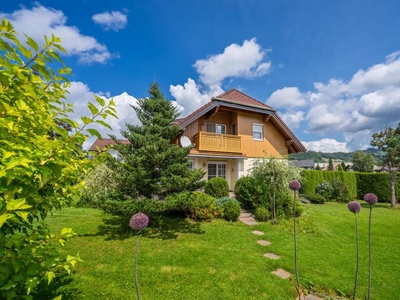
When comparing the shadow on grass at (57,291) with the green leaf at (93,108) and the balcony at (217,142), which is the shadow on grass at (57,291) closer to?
the green leaf at (93,108)

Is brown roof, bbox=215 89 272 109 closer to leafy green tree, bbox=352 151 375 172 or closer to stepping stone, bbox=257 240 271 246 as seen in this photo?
stepping stone, bbox=257 240 271 246

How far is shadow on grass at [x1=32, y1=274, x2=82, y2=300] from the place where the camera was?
147 inches

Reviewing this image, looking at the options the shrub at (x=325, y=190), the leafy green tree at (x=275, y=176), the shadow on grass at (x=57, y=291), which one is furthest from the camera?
the shrub at (x=325, y=190)

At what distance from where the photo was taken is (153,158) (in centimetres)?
717

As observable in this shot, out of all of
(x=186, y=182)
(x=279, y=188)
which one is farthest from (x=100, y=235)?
(x=279, y=188)

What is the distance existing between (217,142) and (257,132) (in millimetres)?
4264

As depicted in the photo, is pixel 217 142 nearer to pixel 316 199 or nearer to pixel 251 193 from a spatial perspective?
pixel 251 193

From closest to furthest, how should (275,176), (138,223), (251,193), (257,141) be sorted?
1. (138,223)
2. (275,176)
3. (251,193)
4. (257,141)

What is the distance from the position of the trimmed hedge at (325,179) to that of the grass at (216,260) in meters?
10.7

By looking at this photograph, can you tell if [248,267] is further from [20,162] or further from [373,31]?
[373,31]

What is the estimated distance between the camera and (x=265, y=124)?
1778cm

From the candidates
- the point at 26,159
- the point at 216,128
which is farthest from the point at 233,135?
the point at 26,159

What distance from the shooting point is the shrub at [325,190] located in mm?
18641

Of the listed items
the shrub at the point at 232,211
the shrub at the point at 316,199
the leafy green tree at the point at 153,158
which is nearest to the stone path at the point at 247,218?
the shrub at the point at 232,211
